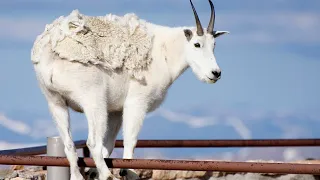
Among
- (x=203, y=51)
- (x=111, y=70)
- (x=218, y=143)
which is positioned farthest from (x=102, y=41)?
(x=218, y=143)

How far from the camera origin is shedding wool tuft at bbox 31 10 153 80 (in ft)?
23.5

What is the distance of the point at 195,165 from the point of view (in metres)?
6.48

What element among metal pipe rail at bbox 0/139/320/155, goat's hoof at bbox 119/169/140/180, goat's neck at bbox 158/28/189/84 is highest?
goat's neck at bbox 158/28/189/84

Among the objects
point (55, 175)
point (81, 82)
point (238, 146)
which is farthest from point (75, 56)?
point (238, 146)

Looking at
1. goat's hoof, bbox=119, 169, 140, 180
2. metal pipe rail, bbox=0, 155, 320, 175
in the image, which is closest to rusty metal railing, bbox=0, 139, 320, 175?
metal pipe rail, bbox=0, 155, 320, 175

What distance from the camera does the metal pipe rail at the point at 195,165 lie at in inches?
249

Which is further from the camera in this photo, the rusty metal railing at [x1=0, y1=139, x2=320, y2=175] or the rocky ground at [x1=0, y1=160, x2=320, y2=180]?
the rocky ground at [x1=0, y1=160, x2=320, y2=180]

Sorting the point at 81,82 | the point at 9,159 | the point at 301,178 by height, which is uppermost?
the point at 81,82

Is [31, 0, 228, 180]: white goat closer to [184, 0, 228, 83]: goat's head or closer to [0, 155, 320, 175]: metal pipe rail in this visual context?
[184, 0, 228, 83]: goat's head

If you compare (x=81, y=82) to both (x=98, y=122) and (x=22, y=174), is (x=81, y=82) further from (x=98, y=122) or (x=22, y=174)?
(x=22, y=174)

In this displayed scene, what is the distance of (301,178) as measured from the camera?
962cm

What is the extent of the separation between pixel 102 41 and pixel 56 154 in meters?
1.17

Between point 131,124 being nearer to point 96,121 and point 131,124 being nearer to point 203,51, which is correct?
point 96,121

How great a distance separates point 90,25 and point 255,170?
1.97 metres
